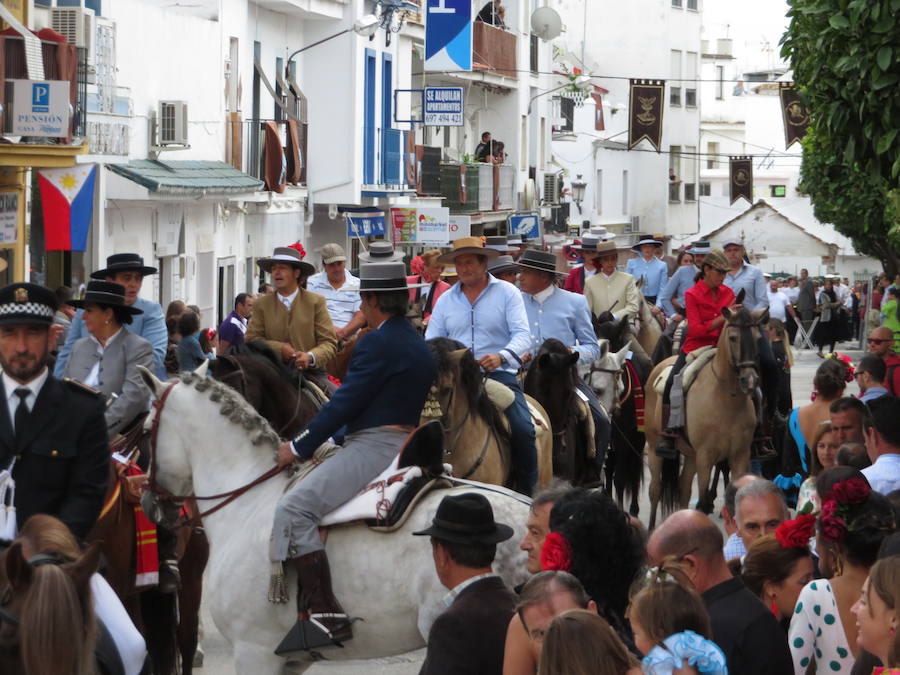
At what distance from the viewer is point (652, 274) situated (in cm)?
2270

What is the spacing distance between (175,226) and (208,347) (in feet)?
20.3

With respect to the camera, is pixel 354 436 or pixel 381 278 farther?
pixel 381 278

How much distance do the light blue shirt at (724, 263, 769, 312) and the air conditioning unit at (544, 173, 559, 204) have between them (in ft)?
130

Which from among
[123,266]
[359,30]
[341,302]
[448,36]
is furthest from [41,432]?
[448,36]

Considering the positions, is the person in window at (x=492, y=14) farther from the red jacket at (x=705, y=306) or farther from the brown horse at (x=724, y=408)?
the brown horse at (x=724, y=408)

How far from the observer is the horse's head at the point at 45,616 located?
161 inches

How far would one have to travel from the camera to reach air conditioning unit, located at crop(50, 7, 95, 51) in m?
21.5

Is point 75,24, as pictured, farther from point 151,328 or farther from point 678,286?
point 151,328

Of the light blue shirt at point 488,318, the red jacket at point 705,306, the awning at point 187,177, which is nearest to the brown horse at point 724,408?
the red jacket at point 705,306

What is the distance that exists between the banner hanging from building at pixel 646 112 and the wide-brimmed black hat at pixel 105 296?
36.3m

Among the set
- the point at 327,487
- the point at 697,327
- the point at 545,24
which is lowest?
the point at 327,487

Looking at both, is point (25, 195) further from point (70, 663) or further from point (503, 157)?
point (503, 157)

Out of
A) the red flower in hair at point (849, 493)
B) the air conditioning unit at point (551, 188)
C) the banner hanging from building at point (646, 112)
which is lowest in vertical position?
the red flower in hair at point (849, 493)

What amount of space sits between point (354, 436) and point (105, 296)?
1861mm
